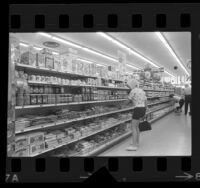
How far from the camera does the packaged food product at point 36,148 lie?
7.68 ft

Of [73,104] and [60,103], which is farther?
[73,104]

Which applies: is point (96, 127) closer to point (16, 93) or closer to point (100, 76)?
point (100, 76)

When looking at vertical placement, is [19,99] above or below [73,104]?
above

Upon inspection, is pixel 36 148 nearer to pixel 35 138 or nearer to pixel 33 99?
pixel 35 138

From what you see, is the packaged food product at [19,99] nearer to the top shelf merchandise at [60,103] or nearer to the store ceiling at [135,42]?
the top shelf merchandise at [60,103]

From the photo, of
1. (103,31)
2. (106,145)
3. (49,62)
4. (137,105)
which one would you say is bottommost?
(106,145)

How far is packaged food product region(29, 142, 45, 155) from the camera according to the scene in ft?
7.68

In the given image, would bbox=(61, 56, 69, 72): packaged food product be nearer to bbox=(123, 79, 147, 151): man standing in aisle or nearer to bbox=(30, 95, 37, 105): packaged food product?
bbox=(30, 95, 37, 105): packaged food product

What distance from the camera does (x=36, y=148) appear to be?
2.40 metres

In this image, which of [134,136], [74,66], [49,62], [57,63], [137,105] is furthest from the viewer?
[134,136]

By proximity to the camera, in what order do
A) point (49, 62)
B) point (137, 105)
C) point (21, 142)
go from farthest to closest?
point (137, 105)
point (49, 62)
point (21, 142)

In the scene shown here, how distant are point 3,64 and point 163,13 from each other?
1767 mm

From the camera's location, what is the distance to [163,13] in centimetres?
192

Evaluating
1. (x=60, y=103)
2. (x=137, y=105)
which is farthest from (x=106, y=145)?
(x=60, y=103)
